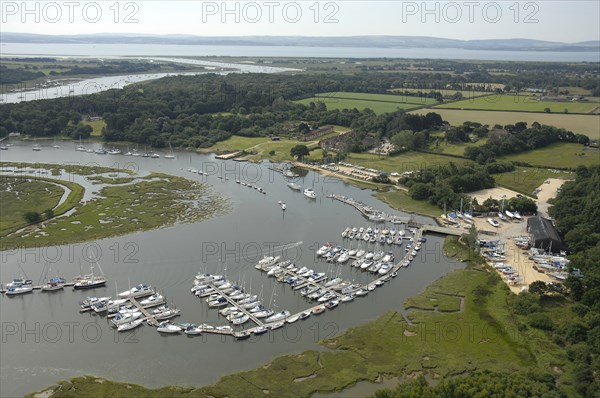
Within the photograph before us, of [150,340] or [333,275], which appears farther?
→ [333,275]

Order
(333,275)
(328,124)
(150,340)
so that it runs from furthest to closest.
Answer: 1. (328,124)
2. (333,275)
3. (150,340)

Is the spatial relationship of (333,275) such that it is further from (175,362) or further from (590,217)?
(590,217)

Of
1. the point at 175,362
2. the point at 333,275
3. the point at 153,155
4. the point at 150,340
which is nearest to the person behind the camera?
the point at 175,362

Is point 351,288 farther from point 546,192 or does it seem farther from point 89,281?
point 546,192

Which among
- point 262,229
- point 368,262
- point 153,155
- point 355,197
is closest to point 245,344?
point 368,262

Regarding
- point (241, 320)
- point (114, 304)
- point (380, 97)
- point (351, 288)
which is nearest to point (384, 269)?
point (351, 288)

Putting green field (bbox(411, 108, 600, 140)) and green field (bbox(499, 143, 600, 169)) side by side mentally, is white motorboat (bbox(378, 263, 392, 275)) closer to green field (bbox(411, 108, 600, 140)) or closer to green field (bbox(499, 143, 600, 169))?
green field (bbox(499, 143, 600, 169))
